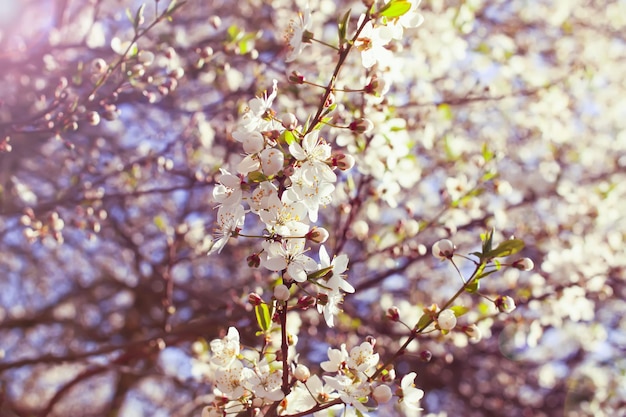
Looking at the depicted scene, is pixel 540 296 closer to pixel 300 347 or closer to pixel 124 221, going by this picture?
pixel 300 347

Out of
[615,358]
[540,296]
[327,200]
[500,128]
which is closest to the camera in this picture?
[327,200]

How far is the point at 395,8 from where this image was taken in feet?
4.34

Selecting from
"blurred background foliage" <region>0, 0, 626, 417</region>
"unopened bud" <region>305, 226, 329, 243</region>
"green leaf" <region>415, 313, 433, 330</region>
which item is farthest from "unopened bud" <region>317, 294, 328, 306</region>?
"blurred background foliage" <region>0, 0, 626, 417</region>

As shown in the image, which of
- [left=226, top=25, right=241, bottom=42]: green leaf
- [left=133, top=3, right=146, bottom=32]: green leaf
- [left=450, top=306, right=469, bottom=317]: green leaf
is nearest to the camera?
[left=450, top=306, right=469, bottom=317]: green leaf

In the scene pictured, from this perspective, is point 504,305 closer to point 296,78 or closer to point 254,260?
point 254,260

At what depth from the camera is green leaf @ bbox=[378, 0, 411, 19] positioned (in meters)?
1.32

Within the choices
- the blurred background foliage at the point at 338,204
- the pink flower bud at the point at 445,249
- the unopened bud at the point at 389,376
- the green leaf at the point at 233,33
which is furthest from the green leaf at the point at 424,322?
the green leaf at the point at 233,33

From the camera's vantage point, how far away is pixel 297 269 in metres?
1.34

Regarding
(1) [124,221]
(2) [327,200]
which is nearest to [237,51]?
(2) [327,200]

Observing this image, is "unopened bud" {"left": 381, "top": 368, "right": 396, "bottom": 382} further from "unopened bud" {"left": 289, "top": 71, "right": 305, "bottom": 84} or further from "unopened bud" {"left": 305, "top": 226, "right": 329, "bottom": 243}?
"unopened bud" {"left": 289, "top": 71, "right": 305, "bottom": 84}

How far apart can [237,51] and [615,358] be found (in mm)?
4286

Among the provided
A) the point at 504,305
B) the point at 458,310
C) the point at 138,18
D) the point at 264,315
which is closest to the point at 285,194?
the point at 264,315

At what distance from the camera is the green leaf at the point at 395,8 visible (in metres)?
1.32

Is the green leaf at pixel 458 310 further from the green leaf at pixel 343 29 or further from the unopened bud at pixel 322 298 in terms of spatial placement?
the green leaf at pixel 343 29
